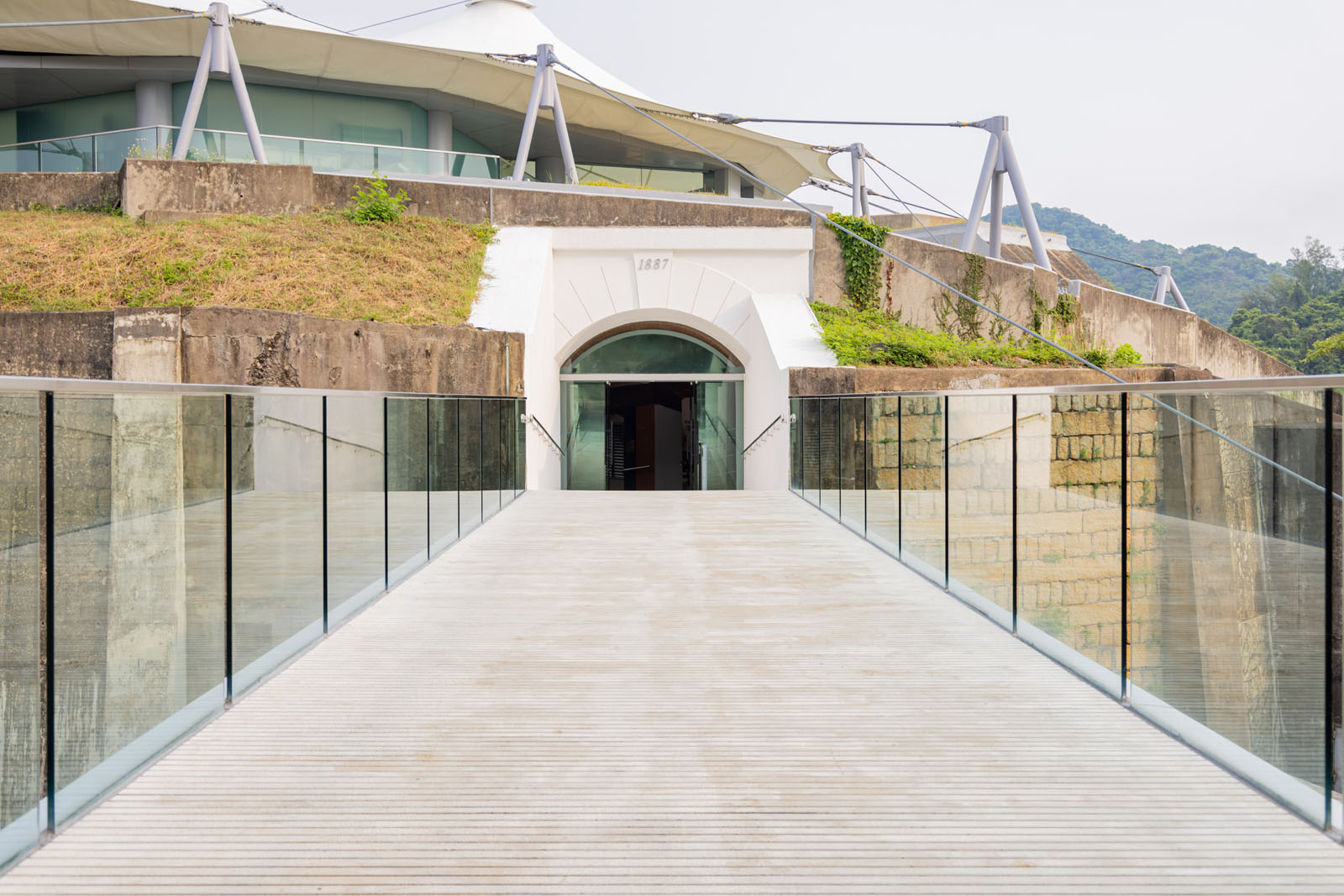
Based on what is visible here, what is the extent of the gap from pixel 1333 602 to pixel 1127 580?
3.94 ft

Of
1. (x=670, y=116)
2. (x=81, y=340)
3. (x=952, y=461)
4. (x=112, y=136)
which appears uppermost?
(x=670, y=116)

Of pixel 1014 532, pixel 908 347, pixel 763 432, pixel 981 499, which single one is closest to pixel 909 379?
pixel 908 347

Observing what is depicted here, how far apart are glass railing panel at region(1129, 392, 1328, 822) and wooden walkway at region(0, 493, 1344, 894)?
6.4 inches

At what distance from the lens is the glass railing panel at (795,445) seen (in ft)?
43.0

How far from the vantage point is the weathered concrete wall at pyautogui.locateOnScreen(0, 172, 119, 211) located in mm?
17453

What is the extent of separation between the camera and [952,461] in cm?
664

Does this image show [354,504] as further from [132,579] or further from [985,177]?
[985,177]

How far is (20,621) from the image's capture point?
2818 millimetres

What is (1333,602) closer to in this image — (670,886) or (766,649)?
(670,886)

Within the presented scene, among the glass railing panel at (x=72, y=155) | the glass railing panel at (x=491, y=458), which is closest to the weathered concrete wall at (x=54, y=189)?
the glass railing panel at (x=72, y=155)

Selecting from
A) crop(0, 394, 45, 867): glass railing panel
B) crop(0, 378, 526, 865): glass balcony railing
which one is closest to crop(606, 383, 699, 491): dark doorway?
crop(0, 378, 526, 865): glass balcony railing

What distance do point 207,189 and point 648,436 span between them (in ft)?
60.0

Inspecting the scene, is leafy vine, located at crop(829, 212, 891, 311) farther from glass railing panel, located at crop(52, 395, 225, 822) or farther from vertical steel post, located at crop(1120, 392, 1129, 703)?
glass railing panel, located at crop(52, 395, 225, 822)

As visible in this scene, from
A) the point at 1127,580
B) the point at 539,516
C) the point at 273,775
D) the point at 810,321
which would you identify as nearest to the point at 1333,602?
the point at 1127,580
